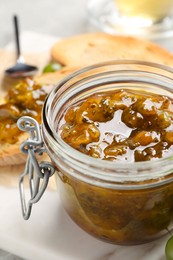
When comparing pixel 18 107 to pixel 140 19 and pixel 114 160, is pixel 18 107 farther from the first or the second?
pixel 140 19

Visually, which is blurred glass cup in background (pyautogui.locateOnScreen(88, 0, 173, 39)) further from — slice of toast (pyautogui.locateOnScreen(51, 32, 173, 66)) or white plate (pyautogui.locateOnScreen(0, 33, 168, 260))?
white plate (pyautogui.locateOnScreen(0, 33, 168, 260))

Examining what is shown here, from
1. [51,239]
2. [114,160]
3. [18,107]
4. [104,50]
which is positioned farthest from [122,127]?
[104,50]

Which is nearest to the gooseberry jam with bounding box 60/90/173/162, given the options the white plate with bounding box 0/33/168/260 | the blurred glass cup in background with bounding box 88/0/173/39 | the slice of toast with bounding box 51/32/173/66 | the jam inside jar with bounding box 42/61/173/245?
the jam inside jar with bounding box 42/61/173/245

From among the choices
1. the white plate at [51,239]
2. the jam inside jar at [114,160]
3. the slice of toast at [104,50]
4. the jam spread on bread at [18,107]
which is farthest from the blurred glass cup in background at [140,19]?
the white plate at [51,239]

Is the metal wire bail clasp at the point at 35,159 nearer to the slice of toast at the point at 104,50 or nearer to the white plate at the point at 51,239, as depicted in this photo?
the white plate at the point at 51,239

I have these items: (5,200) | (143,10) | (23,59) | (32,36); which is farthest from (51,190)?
(143,10)
